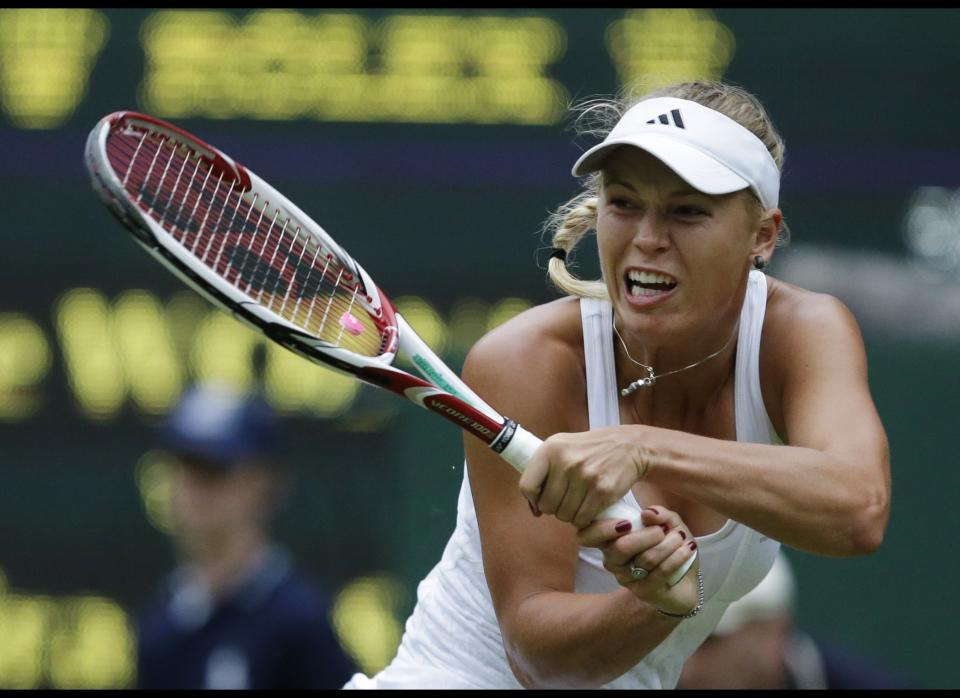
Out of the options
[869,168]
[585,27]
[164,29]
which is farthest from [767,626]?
[164,29]

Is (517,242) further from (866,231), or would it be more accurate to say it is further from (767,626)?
(767,626)

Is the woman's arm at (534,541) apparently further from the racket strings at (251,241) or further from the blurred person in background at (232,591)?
the blurred person in background at (232,591)

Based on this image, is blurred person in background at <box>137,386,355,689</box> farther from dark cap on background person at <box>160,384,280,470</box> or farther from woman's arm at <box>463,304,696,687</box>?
woman's arm at <box>463,304,696,687</box>

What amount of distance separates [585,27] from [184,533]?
1894 mm

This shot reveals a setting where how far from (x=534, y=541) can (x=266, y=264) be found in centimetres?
60

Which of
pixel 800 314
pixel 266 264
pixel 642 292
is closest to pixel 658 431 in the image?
pixel 642 292

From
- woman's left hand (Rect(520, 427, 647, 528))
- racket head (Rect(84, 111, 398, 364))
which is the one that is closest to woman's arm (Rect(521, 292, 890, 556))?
woman's left hand (Rect(520, 427, 647, 528))

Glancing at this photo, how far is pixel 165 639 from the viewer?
327 centimetres

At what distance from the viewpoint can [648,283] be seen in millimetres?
2561

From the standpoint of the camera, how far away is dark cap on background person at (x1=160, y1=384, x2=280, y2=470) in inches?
126

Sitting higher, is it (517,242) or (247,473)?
(517,242)

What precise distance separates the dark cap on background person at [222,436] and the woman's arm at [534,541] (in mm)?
674

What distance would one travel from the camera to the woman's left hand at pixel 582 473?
7.48 ft

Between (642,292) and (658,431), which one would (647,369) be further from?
(658,431)
